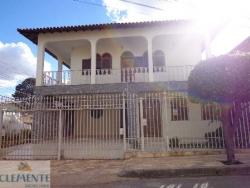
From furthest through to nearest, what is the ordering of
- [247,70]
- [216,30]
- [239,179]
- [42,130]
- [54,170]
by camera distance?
1. [216,30]
2. [42,130]
3. [54,170]
4. [247,70]
5. [239,179]

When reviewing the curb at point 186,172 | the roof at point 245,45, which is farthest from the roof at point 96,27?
the curb at point 186,172

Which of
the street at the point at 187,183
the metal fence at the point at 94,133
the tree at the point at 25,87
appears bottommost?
the street at the point at 187,183

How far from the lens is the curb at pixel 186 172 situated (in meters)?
6.57

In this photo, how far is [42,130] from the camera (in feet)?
35.5

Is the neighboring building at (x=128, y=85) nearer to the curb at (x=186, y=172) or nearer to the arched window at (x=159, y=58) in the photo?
the arched window at (x=159, y=58)

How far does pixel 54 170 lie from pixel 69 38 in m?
7.86

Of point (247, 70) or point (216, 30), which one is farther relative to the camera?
point (216, 30)

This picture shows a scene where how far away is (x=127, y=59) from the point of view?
15.1 meters

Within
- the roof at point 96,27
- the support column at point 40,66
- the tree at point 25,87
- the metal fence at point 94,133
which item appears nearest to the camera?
the metal fence at point 94,133

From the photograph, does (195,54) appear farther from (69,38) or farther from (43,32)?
(43,32)

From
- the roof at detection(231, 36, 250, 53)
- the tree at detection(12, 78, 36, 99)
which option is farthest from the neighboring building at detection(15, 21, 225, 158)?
the tree at detection(12, 78, 36, 99)

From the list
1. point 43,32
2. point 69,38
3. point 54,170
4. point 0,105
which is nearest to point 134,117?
point 54,170

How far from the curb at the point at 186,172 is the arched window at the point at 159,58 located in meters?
8.73

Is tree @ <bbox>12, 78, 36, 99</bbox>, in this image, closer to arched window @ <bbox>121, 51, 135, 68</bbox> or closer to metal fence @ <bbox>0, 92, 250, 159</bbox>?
arched window @ <bbox>121, 51, 135, 68</bbox>
